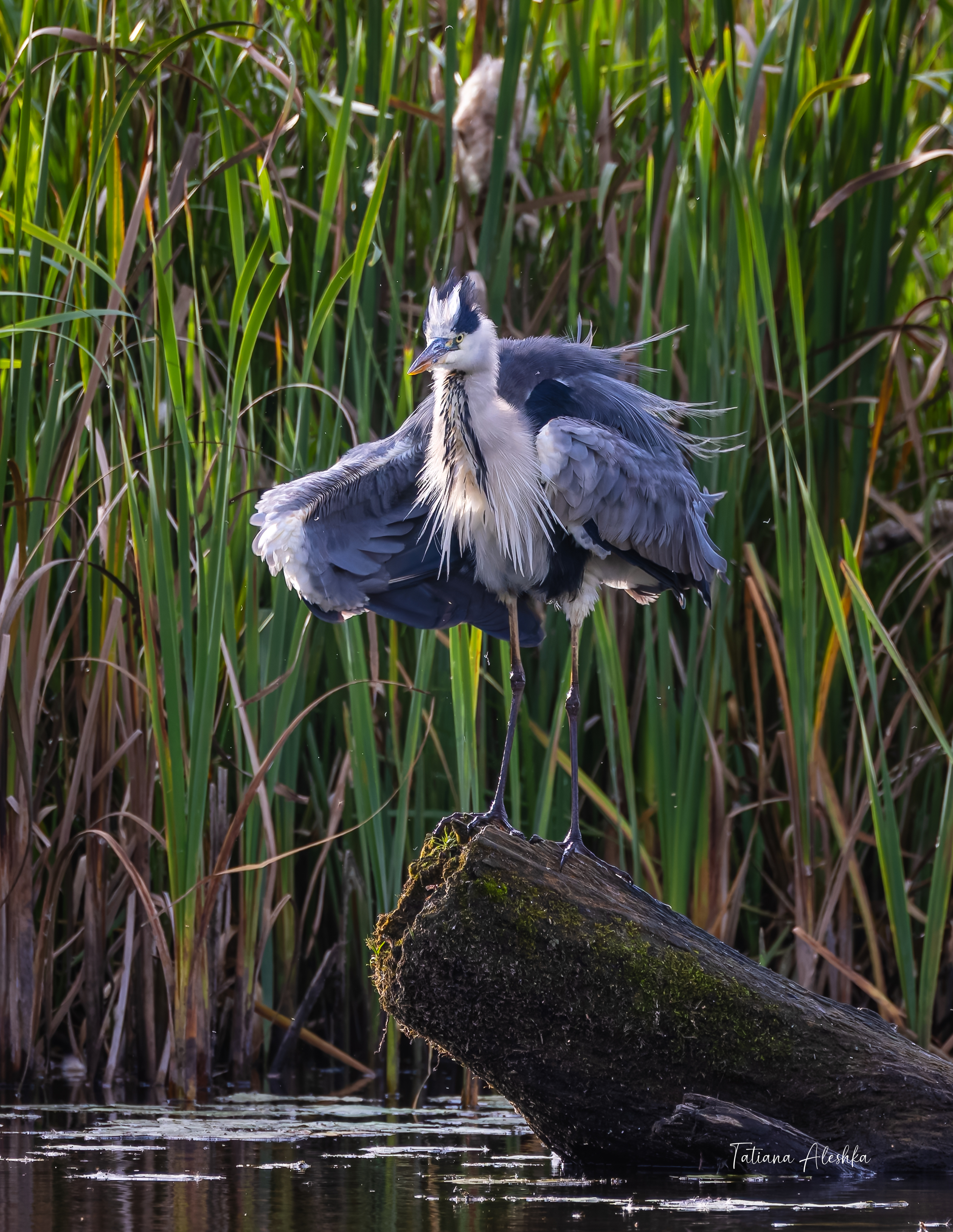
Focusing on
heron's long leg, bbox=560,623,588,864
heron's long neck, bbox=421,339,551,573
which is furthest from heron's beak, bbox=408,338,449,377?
heron's long leg, bbox=560,623,588,864

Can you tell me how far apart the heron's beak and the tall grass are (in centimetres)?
34

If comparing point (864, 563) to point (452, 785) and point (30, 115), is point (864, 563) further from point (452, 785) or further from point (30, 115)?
point (30, 115)

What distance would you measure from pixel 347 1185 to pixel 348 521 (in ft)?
5.11

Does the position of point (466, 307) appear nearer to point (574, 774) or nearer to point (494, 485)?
point (494, 485)

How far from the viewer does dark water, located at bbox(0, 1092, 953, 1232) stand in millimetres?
2430

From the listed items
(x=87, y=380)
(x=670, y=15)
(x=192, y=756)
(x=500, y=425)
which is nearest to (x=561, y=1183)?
(x=192, y=756)

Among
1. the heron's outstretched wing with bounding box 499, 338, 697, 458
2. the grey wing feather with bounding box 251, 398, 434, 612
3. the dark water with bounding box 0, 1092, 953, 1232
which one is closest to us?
the dark water with bounding box 0, 1092, 953, 1232

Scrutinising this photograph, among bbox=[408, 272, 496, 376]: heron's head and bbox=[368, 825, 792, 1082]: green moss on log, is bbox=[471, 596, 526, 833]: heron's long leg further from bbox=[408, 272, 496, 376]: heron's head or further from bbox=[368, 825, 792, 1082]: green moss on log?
bbox=[408, 272, 496, 376]: heron's head

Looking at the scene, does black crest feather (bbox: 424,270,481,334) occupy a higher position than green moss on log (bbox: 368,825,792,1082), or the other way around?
A: black crest feather (bbox: 424,270,481,334)

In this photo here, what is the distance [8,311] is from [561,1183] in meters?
2.71

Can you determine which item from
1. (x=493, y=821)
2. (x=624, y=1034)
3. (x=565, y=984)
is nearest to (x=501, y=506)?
(x=493, y=821)

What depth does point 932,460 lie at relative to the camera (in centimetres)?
492

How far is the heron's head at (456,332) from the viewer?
324cm

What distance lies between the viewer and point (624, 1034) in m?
2.91
